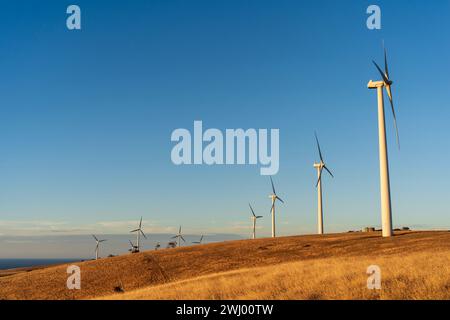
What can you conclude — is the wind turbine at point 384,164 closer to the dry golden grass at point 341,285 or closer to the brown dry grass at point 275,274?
the brown dry grass at point 275,274

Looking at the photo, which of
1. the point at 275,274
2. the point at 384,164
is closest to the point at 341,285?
the point at 275,274

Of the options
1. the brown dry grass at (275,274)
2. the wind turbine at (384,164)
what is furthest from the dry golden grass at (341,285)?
the wind turbine at (384,164)

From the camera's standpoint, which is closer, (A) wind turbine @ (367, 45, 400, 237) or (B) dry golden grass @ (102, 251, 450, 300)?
(B) dry golden grass @ (102, 251, 450, 300)

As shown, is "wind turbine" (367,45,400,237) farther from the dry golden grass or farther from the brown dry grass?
the dry golden grass

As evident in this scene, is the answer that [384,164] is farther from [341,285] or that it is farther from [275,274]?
[341,285]

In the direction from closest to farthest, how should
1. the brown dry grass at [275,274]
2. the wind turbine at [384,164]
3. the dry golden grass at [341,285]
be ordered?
the dry golden grass at [341,285], the brown dry grass at [275,274], the wind turbine at [384,164]

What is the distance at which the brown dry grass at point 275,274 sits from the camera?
2364 centimetres

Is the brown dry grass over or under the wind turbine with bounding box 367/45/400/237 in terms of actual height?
under

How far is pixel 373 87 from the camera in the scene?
68.4 metres

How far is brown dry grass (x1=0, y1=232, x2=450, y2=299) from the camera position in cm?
2364

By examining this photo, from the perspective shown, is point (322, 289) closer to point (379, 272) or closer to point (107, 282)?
point (379, 272)

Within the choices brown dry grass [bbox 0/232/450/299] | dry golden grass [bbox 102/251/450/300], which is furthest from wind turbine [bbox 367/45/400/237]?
dry golden grass [bbox 102/251/450/300]

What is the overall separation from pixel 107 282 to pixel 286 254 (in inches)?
869
